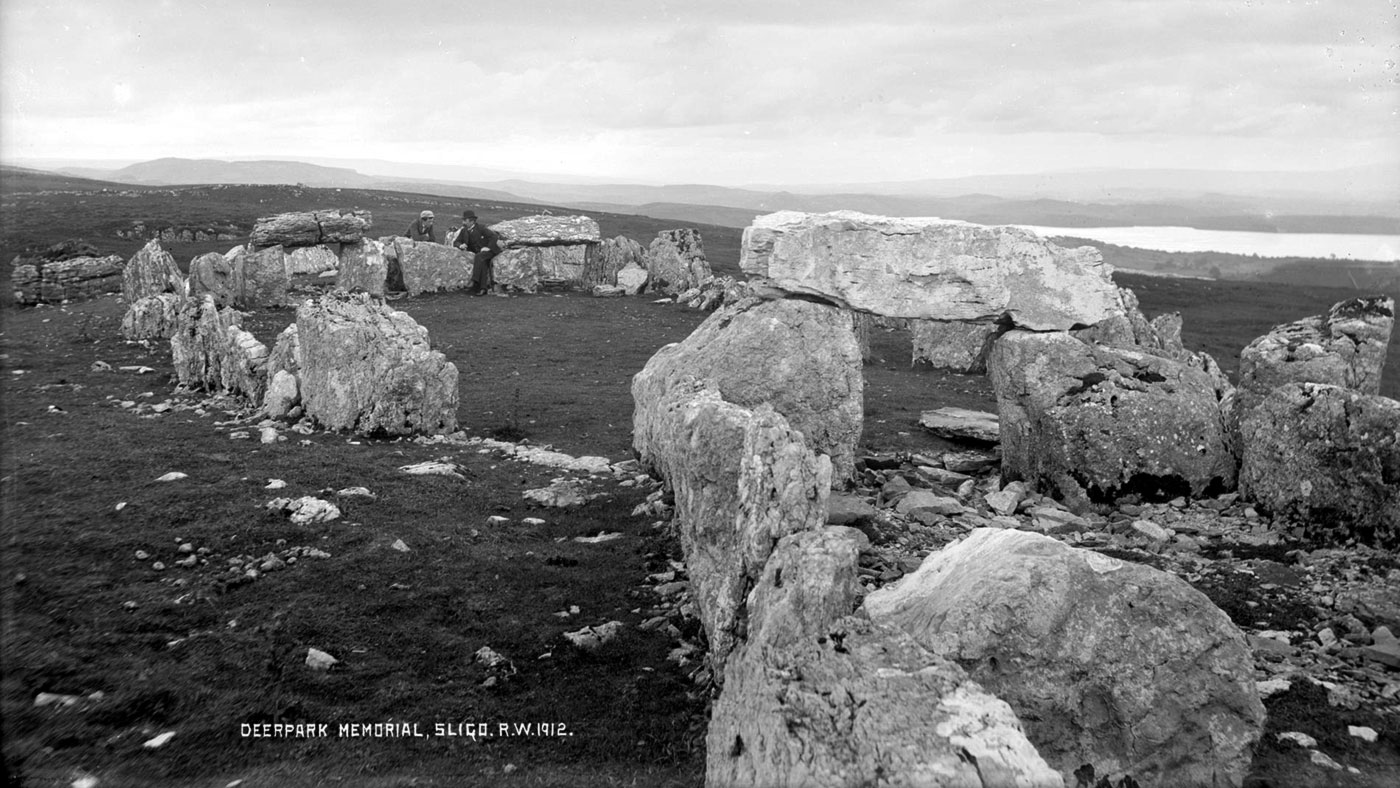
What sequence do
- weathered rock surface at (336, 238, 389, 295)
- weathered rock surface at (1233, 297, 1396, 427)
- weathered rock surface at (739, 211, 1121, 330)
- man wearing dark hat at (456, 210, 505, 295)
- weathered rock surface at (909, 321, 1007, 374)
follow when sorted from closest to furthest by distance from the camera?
weathered rock surface at (739, 211, 1121, 330)
weathered rock surface at (1233, 297, 1396, 427)
weathered rock surface at (909, 321, 1007, 374)
weathered rock surface at (336, 238, 389, 295)
man wearing dark hat at (456, 210, 505, 295)

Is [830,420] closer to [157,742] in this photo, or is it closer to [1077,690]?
[1077,690]

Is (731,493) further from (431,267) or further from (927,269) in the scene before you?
(431,267)

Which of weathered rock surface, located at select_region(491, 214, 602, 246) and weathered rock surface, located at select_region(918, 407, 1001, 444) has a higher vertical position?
weathered rock surface, located at select_region(491, 214, 602, 246)

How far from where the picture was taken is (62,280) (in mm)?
29734

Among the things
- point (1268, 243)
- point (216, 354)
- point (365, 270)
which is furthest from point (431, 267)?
point (1268, 243)

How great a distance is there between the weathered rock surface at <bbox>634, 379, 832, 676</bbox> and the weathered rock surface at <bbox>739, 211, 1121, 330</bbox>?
303 cm

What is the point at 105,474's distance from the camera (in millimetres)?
11633

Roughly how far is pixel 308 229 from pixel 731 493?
93.2 feet

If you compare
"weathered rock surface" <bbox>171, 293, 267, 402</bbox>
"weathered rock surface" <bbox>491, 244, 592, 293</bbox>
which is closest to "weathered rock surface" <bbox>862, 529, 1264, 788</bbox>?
"weathered rock surface" <bbox>171, 293, 267, 402</bbox>

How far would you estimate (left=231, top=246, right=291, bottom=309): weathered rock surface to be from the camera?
94.3 ft

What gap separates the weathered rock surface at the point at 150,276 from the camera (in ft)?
88.2

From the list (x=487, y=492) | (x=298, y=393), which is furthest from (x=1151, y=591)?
(x=298, y=393)

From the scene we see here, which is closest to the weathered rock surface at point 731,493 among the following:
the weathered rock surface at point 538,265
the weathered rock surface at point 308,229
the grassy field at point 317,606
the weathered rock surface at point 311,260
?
the grassy field at point 317,606

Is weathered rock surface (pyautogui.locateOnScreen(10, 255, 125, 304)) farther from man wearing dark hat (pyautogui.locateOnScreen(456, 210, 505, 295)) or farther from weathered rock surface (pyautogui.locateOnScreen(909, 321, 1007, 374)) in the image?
weathered rock surface (pyautogui.locateOnScreen(909, 321, 1007, 374))
